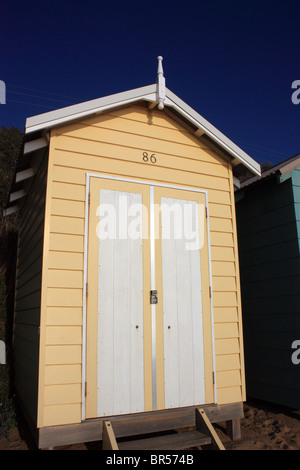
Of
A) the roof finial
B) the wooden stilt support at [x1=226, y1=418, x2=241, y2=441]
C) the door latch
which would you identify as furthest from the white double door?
the roof finial

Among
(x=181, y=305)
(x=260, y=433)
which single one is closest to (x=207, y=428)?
(x=260, y=433)

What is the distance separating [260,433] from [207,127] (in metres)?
4.12

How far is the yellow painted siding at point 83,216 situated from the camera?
3.79m

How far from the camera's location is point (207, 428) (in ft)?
12.9

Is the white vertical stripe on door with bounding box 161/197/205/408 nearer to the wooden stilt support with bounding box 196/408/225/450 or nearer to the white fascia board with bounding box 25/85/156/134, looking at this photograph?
the wooden stilt support with bounding box 196/408/225/450

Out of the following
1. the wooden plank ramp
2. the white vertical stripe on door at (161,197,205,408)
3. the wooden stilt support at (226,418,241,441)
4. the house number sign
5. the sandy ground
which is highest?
the house number sign

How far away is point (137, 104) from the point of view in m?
4.81

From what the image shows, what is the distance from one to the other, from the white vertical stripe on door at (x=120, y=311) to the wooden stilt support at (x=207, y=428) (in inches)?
27.6

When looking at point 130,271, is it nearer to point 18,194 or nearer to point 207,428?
point 207,428

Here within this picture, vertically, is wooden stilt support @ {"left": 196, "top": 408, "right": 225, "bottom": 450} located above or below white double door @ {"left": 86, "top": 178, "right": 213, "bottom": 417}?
below

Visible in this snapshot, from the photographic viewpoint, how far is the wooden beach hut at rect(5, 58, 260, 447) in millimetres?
3861

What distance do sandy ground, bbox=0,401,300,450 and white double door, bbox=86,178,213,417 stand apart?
0.72 meters
